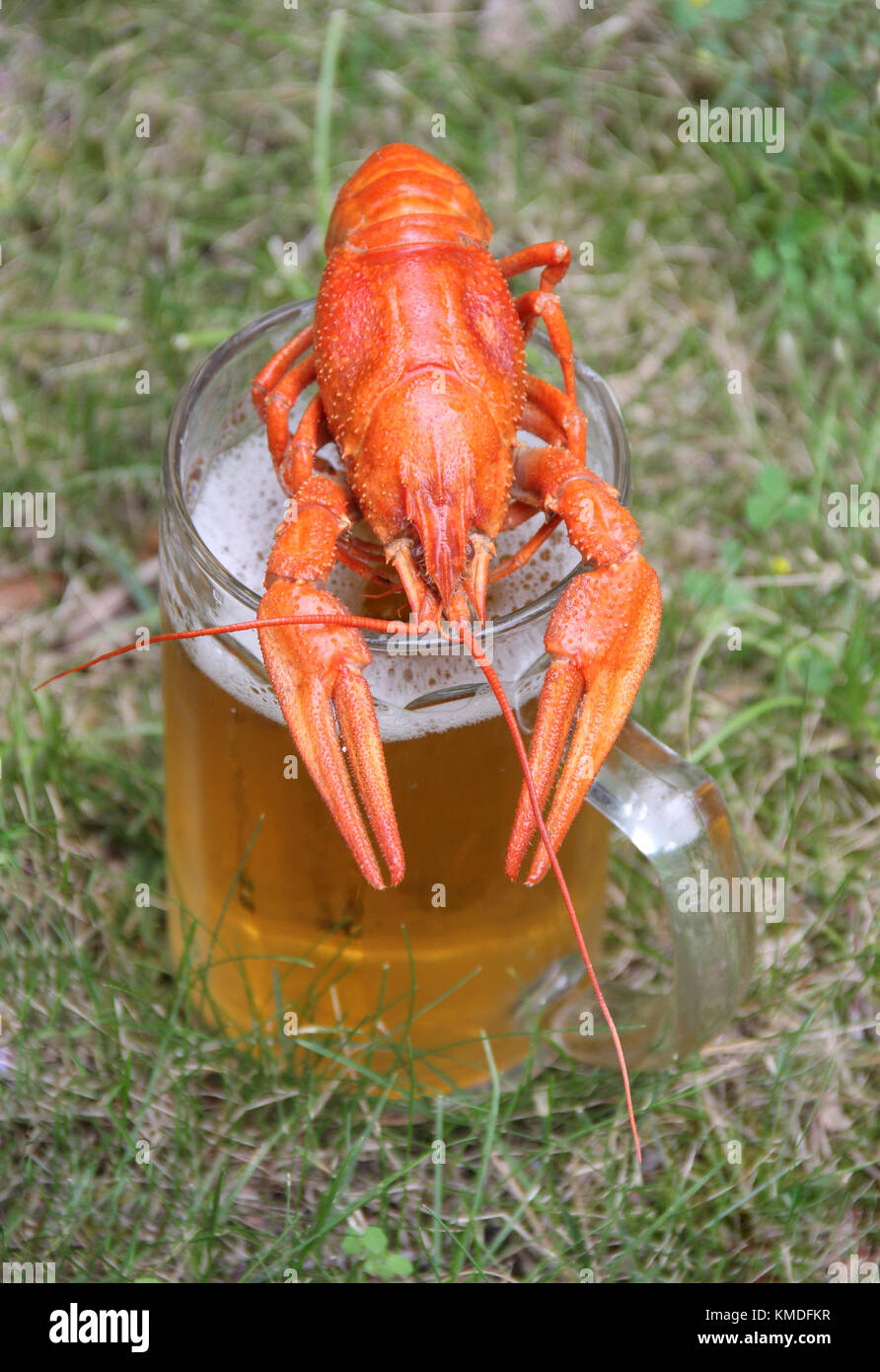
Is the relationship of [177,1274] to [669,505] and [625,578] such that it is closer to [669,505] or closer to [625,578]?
[625,578]

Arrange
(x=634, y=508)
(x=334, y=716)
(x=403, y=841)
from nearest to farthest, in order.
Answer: (x=334, y=716) → (x=403, y=841) → (x=634, y=508)

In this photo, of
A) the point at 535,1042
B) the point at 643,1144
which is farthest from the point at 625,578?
the point at 643,1144

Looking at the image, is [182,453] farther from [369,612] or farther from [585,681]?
[585,681]

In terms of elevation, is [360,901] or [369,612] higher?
[369,612]

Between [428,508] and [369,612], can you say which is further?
[369,612]

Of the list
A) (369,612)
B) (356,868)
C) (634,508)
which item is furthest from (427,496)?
(634,508)

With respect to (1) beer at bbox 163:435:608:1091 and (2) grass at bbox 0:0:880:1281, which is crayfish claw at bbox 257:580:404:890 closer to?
(1) beer at bbox 163:435:608:1091
